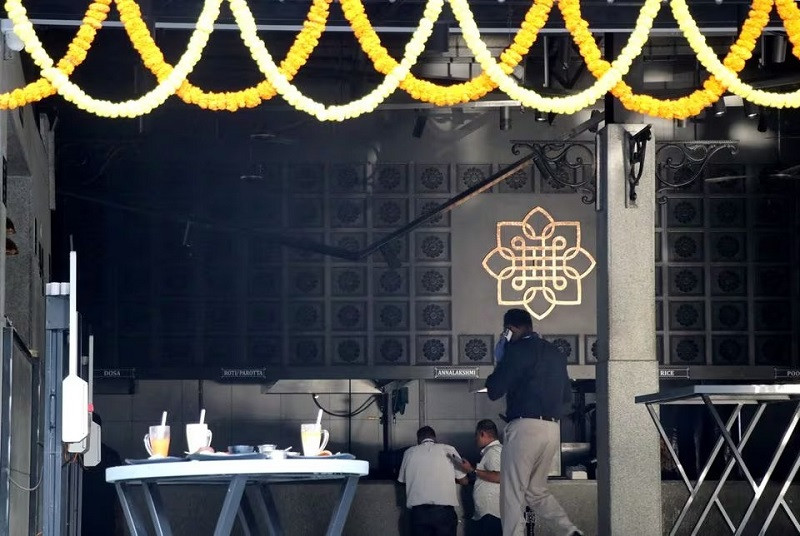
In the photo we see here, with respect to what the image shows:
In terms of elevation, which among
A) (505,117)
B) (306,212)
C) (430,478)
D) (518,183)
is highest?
(505,117)

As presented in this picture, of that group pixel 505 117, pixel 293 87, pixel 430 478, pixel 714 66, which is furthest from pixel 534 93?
pixel 505 117

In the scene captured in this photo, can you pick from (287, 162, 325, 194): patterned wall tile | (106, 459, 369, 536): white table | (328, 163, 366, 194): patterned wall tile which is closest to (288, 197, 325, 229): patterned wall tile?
(287, 162, 325, 194): patterned wall tile

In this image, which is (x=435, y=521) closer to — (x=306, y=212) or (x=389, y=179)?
(x=306, y=212)

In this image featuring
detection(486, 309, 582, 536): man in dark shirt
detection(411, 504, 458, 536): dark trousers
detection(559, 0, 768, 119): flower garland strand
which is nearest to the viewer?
detection(559, 0, 768, 119): flower garland strand

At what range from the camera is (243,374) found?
1341cm

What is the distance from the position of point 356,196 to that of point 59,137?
273cm

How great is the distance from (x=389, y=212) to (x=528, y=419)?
14.9ft

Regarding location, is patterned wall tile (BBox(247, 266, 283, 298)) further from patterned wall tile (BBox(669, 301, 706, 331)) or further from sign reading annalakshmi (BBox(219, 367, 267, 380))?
patterned wall tile (BBox(669, 301, 706, 331))

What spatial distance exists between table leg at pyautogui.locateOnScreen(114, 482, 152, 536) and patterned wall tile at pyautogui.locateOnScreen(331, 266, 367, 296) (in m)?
7.11

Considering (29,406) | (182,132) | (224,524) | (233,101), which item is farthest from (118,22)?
(182,132)

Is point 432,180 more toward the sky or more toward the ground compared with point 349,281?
more toward the sky

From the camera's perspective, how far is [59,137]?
532 inches

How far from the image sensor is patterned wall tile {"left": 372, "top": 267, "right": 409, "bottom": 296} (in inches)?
538

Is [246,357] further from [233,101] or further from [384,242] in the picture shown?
[233,101]
